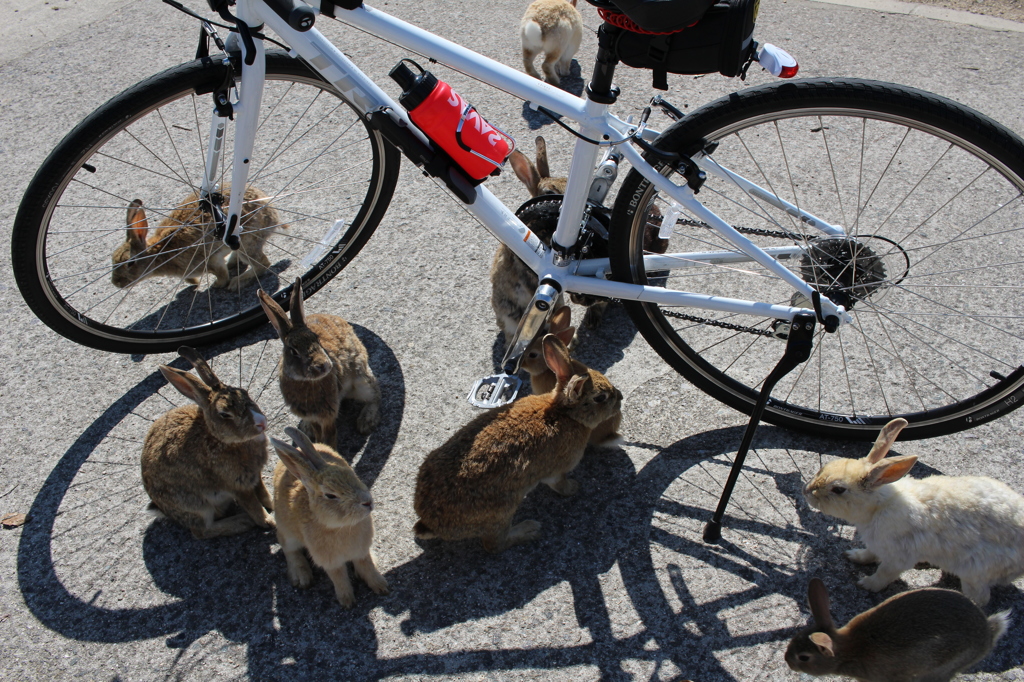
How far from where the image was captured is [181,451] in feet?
9.50

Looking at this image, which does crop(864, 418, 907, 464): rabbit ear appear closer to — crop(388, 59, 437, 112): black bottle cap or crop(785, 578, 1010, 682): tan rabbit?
crop(785, 578, 1010, 682): tan rabbit

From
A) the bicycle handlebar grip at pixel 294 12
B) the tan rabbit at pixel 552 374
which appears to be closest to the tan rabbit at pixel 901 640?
the tan rabbit at pixel 552 374

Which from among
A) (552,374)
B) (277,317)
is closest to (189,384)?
(277,317)

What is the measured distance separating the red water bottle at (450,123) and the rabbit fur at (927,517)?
67.7 inches

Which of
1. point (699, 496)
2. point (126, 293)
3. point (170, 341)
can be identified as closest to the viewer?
point (699, 496)

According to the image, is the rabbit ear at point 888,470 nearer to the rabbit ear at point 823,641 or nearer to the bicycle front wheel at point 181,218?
the rabbit ear at point 823,641

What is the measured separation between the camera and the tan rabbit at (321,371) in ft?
9.94

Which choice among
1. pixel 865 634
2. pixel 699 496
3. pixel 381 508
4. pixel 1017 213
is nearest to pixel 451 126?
pixel 381 508

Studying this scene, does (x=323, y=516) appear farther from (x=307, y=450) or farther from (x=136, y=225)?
(x=136, y=225)

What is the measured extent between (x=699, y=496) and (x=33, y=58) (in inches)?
248

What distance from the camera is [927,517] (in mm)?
2615

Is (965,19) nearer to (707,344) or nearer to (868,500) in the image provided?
(707,344)

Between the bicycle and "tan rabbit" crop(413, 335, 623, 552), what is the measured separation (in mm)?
370

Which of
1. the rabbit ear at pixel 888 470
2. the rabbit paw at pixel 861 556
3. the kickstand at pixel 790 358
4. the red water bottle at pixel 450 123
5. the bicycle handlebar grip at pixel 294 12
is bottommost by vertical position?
the rabbit paw at pixel 861 556
